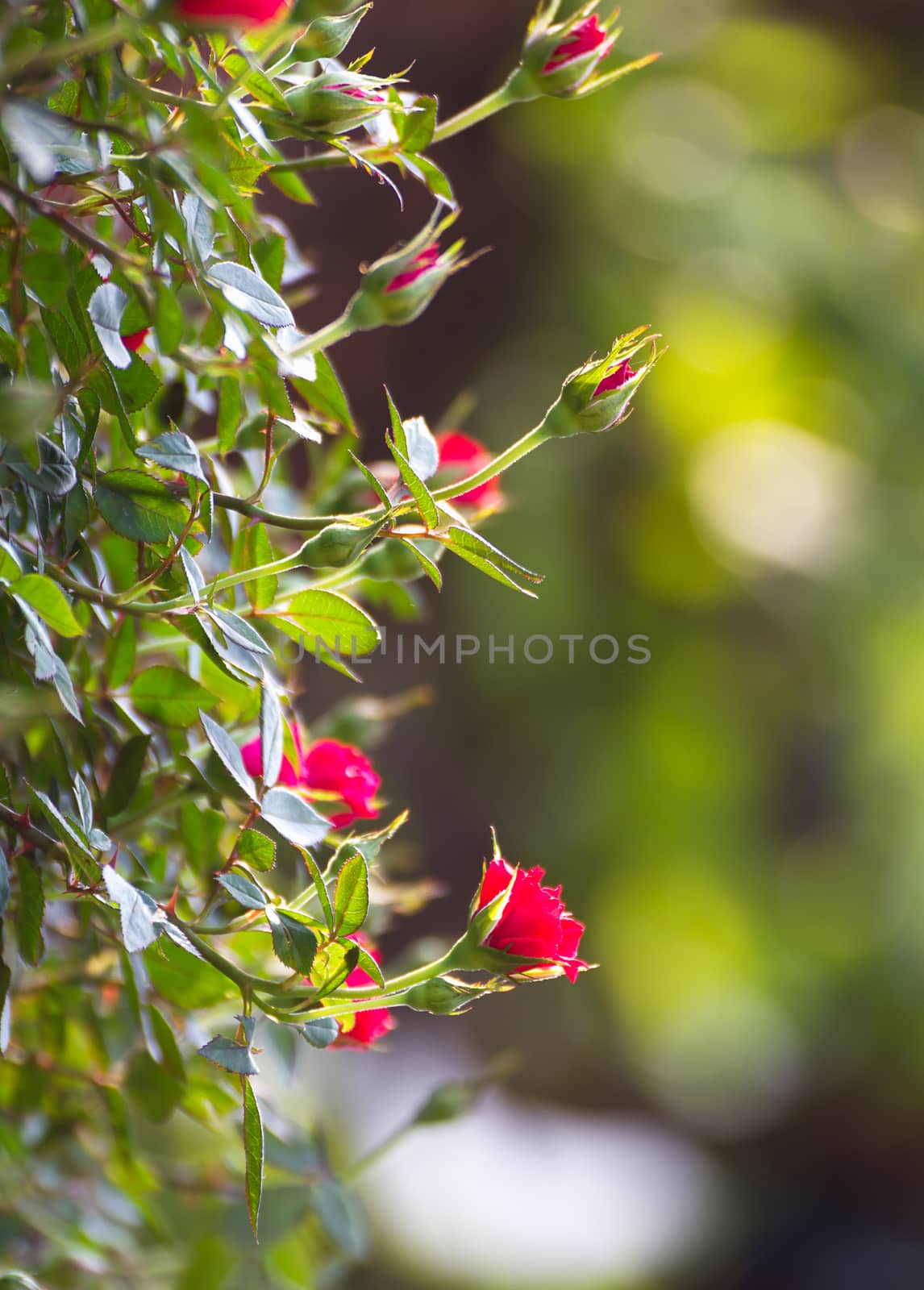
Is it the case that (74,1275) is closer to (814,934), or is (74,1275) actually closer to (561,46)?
(561,46)

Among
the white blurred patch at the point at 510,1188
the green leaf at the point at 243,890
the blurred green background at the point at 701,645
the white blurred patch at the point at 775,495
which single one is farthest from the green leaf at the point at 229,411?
the white blurred patch at the point at 775,495

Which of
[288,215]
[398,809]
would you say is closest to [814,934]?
[398,809]

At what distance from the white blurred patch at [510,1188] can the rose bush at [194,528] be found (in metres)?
1.01

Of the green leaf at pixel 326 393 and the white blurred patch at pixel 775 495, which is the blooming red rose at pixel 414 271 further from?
the white blurred patch at pixel 775 495

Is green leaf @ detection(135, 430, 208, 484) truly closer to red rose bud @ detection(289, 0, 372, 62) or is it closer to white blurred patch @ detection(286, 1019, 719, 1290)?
red rose bud @ detection(289, 0, 372, 62)

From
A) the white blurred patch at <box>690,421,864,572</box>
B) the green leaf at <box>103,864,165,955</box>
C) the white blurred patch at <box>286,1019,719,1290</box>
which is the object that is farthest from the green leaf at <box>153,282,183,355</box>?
the white blurred patch at <box>690,421,864,572</box>

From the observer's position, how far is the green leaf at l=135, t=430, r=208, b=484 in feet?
0.83

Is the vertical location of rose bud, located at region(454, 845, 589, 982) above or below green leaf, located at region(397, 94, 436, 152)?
below

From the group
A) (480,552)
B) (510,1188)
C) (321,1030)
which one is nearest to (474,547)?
(480,552)

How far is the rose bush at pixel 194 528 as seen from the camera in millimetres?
234

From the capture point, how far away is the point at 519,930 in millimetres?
263

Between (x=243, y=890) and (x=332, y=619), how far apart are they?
6 centimetres

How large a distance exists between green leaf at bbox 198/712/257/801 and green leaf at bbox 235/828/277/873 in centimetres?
1

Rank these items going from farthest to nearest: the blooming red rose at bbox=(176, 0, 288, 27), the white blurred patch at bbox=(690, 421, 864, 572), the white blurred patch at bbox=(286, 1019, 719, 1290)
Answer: the white blurred patch at bbox=(690, 421, 864, 572) < the white blurred patch at bbox=(286, 1019, 719, 1290) < the blooming red rose at bbox=(176, 0, 288, 27)
